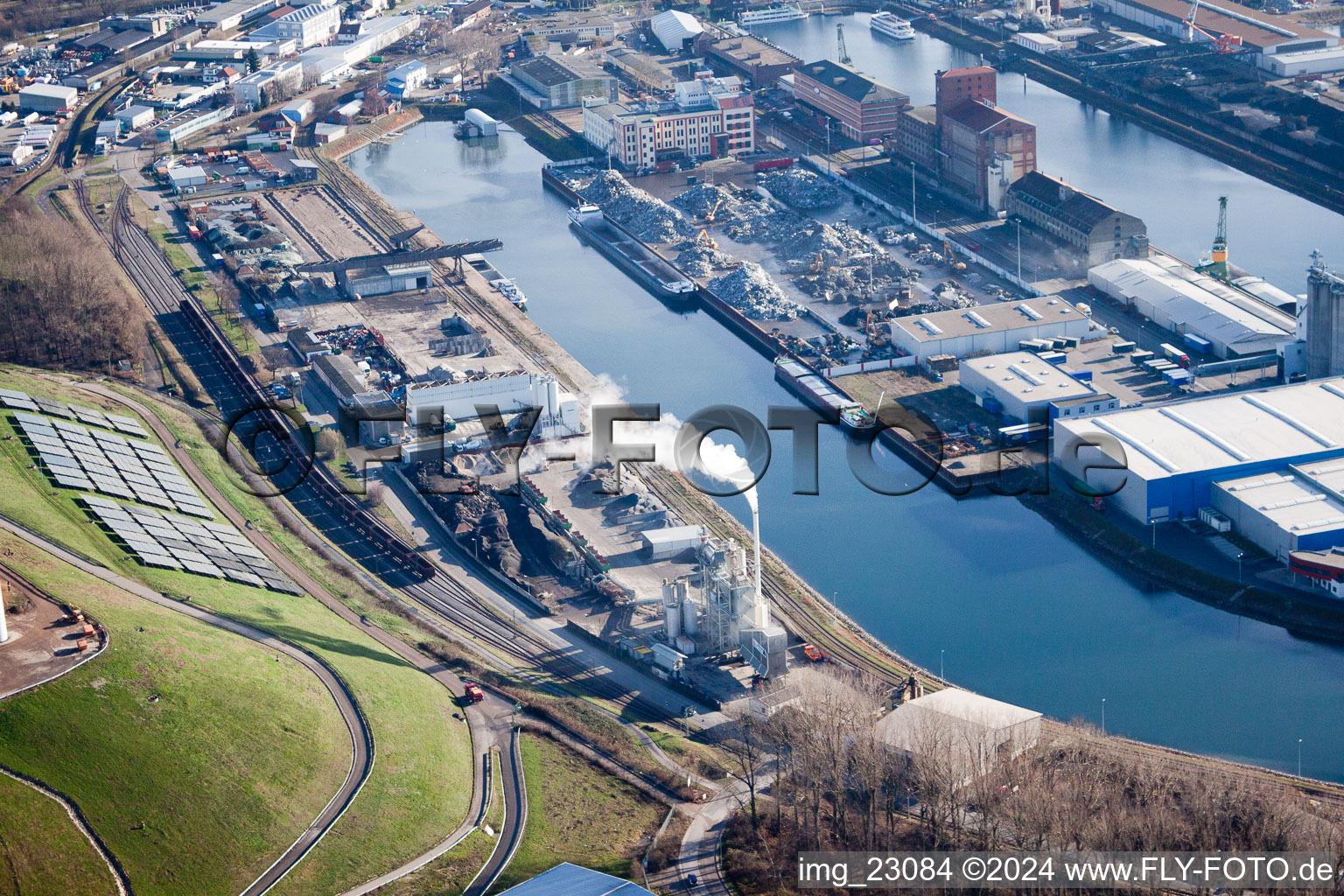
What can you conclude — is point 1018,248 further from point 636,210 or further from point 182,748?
point 182,748

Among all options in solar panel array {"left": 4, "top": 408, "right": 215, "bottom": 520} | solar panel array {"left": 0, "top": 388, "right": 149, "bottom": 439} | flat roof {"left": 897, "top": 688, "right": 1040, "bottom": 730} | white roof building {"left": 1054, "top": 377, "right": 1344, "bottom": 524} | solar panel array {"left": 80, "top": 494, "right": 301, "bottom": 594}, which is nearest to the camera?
flat roof {"left": 897, "top": 688, "right": 1040, "bottom": 730}

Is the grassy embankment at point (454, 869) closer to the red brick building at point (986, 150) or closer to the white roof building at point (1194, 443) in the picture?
the white roof building at point (1194, 443)

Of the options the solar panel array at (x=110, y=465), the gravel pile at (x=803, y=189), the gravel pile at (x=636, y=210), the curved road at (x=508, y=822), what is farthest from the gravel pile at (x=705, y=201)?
the curved road at (x=508, y=822)

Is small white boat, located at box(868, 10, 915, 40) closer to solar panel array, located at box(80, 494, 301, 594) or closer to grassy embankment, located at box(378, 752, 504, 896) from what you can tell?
solar panel array, located at box(80, 494, 301, 594)

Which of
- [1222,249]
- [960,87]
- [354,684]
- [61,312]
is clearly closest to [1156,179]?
[960,87]

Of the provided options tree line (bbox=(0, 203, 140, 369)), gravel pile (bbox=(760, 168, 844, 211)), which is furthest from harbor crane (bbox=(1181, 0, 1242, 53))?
tree line (bbox=(0, 203, 140, 369))
